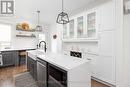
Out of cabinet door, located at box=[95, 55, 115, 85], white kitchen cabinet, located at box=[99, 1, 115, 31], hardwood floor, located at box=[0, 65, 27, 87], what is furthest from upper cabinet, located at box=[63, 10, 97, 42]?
hardwood floor, located at box=[0, 65, 27, 87]

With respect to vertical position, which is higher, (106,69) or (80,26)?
(80,26)

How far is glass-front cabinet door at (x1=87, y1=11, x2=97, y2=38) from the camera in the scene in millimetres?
3602

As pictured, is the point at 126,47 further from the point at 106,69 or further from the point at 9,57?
the point at 9,57

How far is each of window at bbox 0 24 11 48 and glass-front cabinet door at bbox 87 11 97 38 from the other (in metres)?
4.67

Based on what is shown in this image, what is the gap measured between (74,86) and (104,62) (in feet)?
6.56

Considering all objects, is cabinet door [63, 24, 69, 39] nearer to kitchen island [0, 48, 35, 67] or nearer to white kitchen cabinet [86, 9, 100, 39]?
white kitchen cabinet [86, 9, 100, 39]

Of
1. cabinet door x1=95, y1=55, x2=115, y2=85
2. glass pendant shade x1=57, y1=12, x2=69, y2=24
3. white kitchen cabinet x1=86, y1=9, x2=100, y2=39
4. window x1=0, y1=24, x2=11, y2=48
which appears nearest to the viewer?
glass pendant shade x1=57, y1=12, x2=69, y2=24

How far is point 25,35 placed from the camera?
21.7 feet

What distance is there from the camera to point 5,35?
602 cm

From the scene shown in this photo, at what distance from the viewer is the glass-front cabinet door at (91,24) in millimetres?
3602

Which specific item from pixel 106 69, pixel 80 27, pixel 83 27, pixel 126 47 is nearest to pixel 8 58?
pixel 80 27

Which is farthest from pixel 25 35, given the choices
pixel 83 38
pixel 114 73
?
pixel 114 73

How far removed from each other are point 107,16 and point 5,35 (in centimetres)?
545

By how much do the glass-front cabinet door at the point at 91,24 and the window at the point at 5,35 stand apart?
4.67 meters
